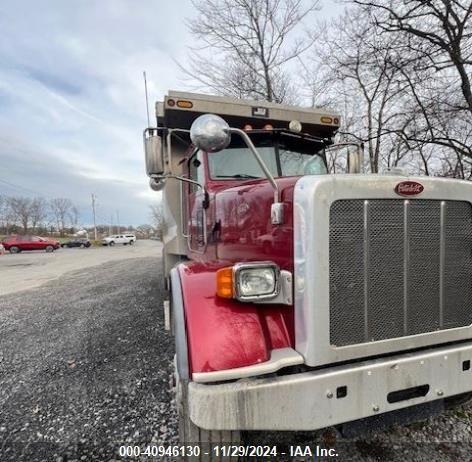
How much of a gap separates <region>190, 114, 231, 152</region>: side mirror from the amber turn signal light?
0.70m

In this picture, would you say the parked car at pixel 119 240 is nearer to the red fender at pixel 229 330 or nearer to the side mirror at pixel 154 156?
the side mirror at pixel 154 156

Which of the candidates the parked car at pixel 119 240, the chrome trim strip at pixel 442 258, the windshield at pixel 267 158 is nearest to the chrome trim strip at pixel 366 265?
the chrome trim strip at pixel 442 258

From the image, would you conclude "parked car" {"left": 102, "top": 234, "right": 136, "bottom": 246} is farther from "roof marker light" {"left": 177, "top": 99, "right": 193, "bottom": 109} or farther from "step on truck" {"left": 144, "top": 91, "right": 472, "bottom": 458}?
"step on truck" {"left": 144, "top": 91, "right": 472, "bottom": 458}

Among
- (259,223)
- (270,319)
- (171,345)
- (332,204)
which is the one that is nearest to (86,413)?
(171,345)

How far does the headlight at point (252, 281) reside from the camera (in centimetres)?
186

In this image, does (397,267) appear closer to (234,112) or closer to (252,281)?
(252,281)

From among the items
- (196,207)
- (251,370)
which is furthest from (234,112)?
(251,370)

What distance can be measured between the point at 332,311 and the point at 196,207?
7.21ft

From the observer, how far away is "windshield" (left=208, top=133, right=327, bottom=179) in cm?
323

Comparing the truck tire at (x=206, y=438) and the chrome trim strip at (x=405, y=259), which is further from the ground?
the chrome trim strip at (x=405, y=259)

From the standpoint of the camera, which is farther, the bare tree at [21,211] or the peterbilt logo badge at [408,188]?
the bare tree at [21,211]

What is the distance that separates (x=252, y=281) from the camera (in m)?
1.89

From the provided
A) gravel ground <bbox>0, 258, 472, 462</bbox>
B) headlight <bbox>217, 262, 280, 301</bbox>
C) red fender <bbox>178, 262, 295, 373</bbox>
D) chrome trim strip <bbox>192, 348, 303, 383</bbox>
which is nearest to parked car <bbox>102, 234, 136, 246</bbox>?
gravel ground <bbox>0, 258, 472, 462</bbox>

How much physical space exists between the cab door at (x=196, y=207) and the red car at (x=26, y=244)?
112ft
